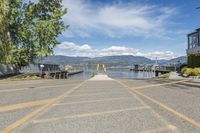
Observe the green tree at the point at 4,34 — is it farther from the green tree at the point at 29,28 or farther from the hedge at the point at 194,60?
the hedge at the point at 194,60

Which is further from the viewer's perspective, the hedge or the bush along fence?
the bush along fence

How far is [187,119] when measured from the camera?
25.0 feet

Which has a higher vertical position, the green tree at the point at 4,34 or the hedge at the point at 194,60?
the green tree at the point at 4,34

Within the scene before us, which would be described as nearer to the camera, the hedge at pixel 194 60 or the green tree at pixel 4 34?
the green tree at pixel 4 34

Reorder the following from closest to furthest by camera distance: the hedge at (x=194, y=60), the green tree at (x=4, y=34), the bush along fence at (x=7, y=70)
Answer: the green tree at (x=4, y=34), the hedge at (x=194, y=60), the bush along fence at (x=7, y=70)

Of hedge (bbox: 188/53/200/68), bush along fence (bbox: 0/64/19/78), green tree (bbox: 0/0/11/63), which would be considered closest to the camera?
green tree (bbox: 0/0/11/63)

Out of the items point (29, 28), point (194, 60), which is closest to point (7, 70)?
point (29, 28)

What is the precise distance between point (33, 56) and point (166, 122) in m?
32.5

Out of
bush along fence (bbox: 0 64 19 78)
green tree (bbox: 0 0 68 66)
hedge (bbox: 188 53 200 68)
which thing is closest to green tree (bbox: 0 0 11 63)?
green tree (bbox: 0 0 68 66)

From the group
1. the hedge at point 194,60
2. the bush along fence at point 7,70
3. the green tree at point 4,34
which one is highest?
the green tree at point 4,34

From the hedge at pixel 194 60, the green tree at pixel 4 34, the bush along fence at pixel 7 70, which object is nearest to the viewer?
the green tree at pixel 4 34

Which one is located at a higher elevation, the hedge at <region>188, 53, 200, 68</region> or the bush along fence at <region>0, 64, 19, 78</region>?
the hedge at <region>188, 53, 200, 68</region>

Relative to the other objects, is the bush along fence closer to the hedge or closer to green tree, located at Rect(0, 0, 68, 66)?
green tree, located at Rect(0, 0, 68, 66)

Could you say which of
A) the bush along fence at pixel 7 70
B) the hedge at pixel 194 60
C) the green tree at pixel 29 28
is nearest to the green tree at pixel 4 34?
the green tree at pixel 29 28
